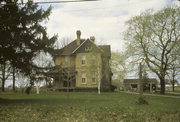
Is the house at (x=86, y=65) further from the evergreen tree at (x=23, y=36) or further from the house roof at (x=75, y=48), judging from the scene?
the evergreen tree at (x=23, y=36)

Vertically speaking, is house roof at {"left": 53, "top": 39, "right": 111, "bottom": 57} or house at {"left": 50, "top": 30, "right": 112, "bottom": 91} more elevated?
house roof at {"left": 53, "top": 39, "right": 111, "bottom": 57}

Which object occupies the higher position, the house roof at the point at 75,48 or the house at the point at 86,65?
the house roof at the point at 75,48

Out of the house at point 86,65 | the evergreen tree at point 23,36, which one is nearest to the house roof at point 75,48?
the house at point 86,65

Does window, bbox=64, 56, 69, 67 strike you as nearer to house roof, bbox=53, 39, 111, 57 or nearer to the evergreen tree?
house roof, bbox=53, 39, 111, 57

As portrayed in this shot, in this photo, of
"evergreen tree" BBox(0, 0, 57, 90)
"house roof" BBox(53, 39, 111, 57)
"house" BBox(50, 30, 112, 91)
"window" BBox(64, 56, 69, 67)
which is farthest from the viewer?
"window" BBox(64, 56, 69, 67)

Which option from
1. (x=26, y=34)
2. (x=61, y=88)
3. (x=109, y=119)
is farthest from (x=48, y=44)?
(x=61, y=88)

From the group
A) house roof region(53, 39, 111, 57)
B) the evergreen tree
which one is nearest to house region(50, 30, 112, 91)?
house roof region(53, 39, 111, 57)

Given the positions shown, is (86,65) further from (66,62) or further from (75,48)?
(75,48)

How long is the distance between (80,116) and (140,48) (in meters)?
31.3

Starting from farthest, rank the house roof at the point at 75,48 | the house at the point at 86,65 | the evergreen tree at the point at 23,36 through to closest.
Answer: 1. the house roof at the point at 75,48
2. the house at the point at 86,65
3. the evergreen tree at the point at 23,36

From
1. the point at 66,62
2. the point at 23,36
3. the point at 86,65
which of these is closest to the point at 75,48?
the point at 66,62

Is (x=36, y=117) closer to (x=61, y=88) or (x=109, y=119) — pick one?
(x=109, y=119)

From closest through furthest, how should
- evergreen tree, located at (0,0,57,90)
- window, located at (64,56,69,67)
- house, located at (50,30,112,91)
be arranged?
1. evergreen tree, located at (0,0,57,90)
2. house, located at (50,30,112,91)
3. window, located at (64,56,69,67)

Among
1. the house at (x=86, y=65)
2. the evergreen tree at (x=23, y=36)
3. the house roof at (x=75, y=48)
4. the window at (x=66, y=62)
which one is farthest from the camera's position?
the window at (x=66, y=62)
